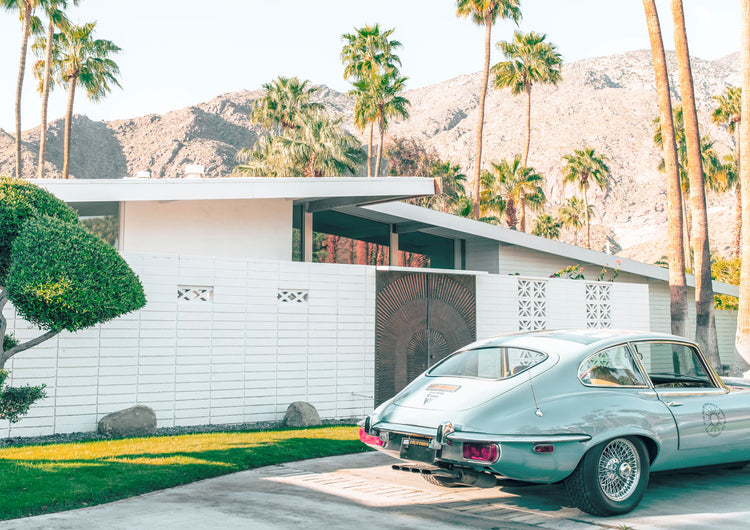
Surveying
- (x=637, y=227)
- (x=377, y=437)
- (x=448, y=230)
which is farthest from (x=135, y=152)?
(x=377, y=437)

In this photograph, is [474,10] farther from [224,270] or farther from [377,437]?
[377,437]

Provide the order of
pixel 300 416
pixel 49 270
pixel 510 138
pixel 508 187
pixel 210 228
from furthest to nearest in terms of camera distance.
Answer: pixel 510 138 < pixel 508 187 < pixel 210 228 < pixel 300 416 < pixel 49 270

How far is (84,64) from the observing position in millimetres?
32656

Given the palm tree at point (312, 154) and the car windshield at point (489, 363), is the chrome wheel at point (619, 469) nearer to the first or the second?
the car windshield at point (489, 363)

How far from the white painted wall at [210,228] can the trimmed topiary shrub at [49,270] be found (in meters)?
4.67

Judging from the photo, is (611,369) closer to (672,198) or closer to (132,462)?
(132,462)

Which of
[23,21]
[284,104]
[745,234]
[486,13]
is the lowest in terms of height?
[745,234]

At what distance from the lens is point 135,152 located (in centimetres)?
10225

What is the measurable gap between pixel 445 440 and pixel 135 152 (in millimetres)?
103392

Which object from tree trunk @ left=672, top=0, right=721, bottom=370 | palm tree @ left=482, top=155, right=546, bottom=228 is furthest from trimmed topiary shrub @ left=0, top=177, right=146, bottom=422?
palm tree @ left=482, top=155, right=546, bottom=228

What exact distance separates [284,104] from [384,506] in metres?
30.4

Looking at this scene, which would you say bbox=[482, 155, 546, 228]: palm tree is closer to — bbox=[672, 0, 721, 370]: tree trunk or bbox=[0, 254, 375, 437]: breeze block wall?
bbox=[672, 0, 721, 370]: tree trunk

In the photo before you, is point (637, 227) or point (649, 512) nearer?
point (649, 512)

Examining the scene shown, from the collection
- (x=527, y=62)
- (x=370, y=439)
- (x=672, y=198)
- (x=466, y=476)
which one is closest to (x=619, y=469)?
(x=466, y=476)
